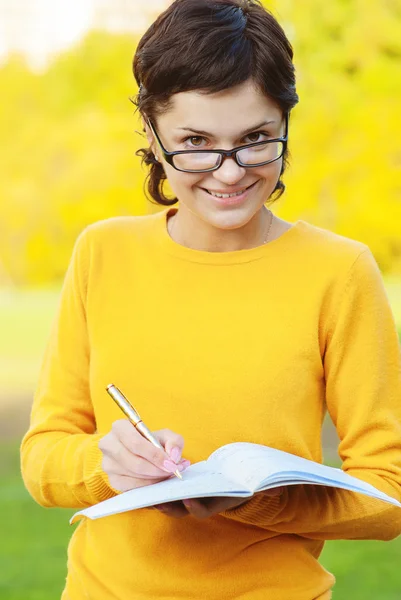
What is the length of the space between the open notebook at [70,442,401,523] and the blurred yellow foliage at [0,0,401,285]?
A: 9.46m

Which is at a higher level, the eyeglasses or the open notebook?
the eyeglasses

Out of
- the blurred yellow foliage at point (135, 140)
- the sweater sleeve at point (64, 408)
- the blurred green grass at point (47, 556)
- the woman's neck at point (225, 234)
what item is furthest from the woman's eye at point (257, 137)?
the blurred yellow foliage at point (135, 140)

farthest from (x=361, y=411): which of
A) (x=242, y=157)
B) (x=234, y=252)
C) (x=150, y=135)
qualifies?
(x=150, y=135)

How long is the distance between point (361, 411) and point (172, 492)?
49 centimetres

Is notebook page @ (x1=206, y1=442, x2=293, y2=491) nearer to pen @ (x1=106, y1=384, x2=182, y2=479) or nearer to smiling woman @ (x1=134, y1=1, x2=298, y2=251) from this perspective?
pen @ (x1=106, y1=384, x2=182, y2=479)

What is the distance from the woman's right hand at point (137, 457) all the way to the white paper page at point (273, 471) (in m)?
0.07

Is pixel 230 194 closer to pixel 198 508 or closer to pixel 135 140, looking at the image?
pixel 198 508

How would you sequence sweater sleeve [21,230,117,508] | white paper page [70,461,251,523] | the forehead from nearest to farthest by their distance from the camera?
white paper page [70,461,251,523] < the forehead < sweater sleeve [21,230,117,508]

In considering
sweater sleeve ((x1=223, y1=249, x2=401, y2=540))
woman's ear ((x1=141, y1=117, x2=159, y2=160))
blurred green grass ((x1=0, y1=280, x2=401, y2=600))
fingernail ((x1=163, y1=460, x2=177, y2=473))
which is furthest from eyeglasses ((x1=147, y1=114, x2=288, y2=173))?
blurred green grass ((x1=0, y1=280, x2=401, y2=600))

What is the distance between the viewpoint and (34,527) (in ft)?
18.5

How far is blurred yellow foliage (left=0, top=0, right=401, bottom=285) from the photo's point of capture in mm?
13359

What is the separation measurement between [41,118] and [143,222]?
15829 millimetres

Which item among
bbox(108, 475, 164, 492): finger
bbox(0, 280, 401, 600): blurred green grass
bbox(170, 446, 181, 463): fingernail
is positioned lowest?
bbox(0, 280, 401, 600): blurred green grass

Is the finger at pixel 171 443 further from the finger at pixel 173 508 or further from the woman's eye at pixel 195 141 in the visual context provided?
the woman's eye at pixel 195 141
